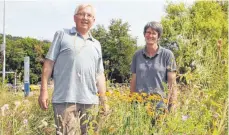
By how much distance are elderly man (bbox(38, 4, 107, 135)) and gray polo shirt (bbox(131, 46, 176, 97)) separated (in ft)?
1.24

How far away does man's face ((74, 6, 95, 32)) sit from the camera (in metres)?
3.60

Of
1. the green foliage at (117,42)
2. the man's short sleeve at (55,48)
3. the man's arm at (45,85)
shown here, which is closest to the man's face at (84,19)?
the man's short sleeve at (55,48)

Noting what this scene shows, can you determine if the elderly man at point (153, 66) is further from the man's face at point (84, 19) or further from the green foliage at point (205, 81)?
the man's face at point (84, 19)

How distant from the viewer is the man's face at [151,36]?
3.70 metres

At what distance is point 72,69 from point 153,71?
0.70m

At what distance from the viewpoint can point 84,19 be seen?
3.59 m

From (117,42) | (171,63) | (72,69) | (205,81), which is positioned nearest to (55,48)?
(72,69)

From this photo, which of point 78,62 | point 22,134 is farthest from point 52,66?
point 22,134

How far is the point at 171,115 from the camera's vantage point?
2.95 metres

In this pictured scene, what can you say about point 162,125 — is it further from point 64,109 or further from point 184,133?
point 64,109

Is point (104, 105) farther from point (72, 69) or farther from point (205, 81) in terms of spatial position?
point (205, 81)

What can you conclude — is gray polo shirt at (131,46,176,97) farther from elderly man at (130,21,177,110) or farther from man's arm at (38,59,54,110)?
man's arm at (38,59,54,110)

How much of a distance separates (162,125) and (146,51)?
1114 millimetres

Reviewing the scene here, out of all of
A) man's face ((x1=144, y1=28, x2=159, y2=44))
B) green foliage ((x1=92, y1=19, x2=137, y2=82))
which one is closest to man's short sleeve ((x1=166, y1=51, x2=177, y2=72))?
man's face ((x1=144, y1=28, x2=159, y2=44))
